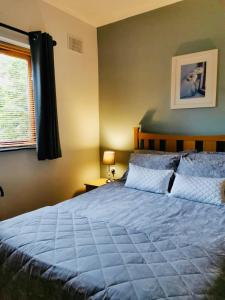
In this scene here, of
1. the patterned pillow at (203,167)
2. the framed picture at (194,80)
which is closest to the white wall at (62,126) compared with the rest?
the framed picture at (194,80)

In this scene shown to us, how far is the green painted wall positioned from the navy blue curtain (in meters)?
0.93

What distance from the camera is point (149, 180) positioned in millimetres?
2268

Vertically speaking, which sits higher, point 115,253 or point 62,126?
point 62,126

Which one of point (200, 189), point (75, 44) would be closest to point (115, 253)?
point (200, 189)

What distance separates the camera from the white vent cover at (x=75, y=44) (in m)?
2.89

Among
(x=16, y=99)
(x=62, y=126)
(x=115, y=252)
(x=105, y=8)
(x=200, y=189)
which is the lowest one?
(x=115, y=252)

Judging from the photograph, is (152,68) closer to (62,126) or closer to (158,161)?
(158,161)

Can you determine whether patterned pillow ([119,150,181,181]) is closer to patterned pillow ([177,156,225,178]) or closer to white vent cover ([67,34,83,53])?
patterned pillow ([177,156,225,178])

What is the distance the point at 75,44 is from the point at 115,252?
8.42 ft

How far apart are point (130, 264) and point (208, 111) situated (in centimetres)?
196

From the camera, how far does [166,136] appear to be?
2777 millimetres

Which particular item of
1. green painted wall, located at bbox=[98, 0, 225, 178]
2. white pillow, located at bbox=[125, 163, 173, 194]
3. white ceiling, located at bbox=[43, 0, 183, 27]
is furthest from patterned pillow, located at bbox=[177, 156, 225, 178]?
white ceiling, located at bbox=[43, 0, 183, 27]

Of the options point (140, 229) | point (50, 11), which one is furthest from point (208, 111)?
point (50, 11)

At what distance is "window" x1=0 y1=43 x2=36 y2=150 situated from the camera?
234 cm
